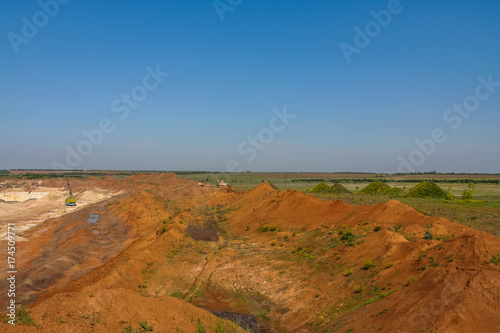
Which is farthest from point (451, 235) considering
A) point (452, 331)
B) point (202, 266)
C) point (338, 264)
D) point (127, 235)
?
point (127, 235)

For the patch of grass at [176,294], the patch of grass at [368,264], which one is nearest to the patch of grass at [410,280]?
the patch of grass at [368,264]

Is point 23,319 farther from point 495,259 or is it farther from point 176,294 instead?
point 495,259

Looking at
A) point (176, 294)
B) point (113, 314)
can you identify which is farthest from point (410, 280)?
point (176, 294)

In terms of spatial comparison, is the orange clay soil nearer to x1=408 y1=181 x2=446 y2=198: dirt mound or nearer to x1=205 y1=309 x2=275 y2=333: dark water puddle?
x1=205 y1=309 x2=275 y2=333: dark water puddle

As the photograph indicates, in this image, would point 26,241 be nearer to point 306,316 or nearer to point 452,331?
point 306,316

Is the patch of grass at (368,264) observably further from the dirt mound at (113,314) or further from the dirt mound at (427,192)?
the dirt mound at (427,192)

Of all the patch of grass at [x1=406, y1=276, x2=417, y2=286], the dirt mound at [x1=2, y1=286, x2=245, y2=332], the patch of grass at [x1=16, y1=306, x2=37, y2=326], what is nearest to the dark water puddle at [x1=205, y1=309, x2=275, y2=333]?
the dirt mound at [x1=2, y1=286, x2=245, y2=332]

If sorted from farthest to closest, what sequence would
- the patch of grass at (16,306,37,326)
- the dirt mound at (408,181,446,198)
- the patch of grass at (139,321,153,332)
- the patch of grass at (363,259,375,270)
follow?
the dirt mound at (408,181,446,198), the patch of grass at (363,259,375,270), the patch of grass at (139,321,153,332), the patch of grass at (16,306,37,326)
